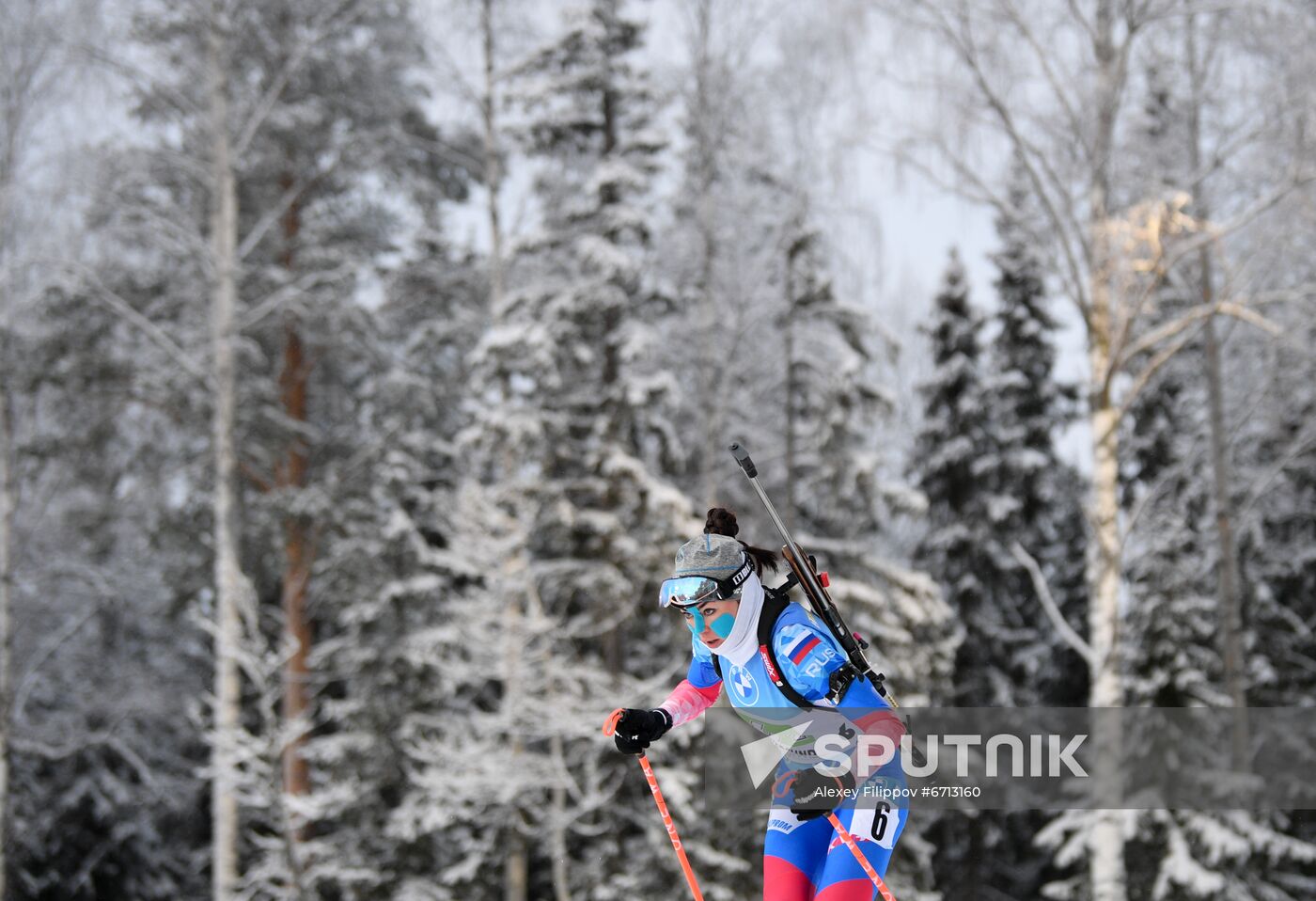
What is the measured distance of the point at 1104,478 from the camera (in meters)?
8.47

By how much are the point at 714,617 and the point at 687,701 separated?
491 millimetres

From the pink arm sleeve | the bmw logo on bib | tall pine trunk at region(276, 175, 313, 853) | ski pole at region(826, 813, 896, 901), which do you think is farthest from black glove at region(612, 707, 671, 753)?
tall pine trunk at region(276, 175, 313, 853)

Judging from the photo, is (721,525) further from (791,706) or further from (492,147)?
(492,147)

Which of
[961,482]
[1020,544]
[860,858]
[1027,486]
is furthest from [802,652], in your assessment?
[1027,486]

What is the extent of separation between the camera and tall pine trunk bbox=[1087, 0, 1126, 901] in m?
8.01

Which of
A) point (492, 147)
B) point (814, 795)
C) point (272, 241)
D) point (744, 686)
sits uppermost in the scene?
point (492, 147)

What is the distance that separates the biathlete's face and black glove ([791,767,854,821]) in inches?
22.2

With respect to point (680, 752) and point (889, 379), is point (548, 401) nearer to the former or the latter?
point (680, 752)

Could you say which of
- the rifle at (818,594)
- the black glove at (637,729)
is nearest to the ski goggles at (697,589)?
the rifle at (818,594)

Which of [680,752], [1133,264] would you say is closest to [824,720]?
[1133,264]

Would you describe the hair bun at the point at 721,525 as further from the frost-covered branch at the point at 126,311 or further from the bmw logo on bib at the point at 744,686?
the frost-covered branch at the point at 126,311

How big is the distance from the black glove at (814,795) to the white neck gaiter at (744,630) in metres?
0.48

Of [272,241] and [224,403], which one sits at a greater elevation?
[272,241]

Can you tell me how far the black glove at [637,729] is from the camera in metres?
3.23
